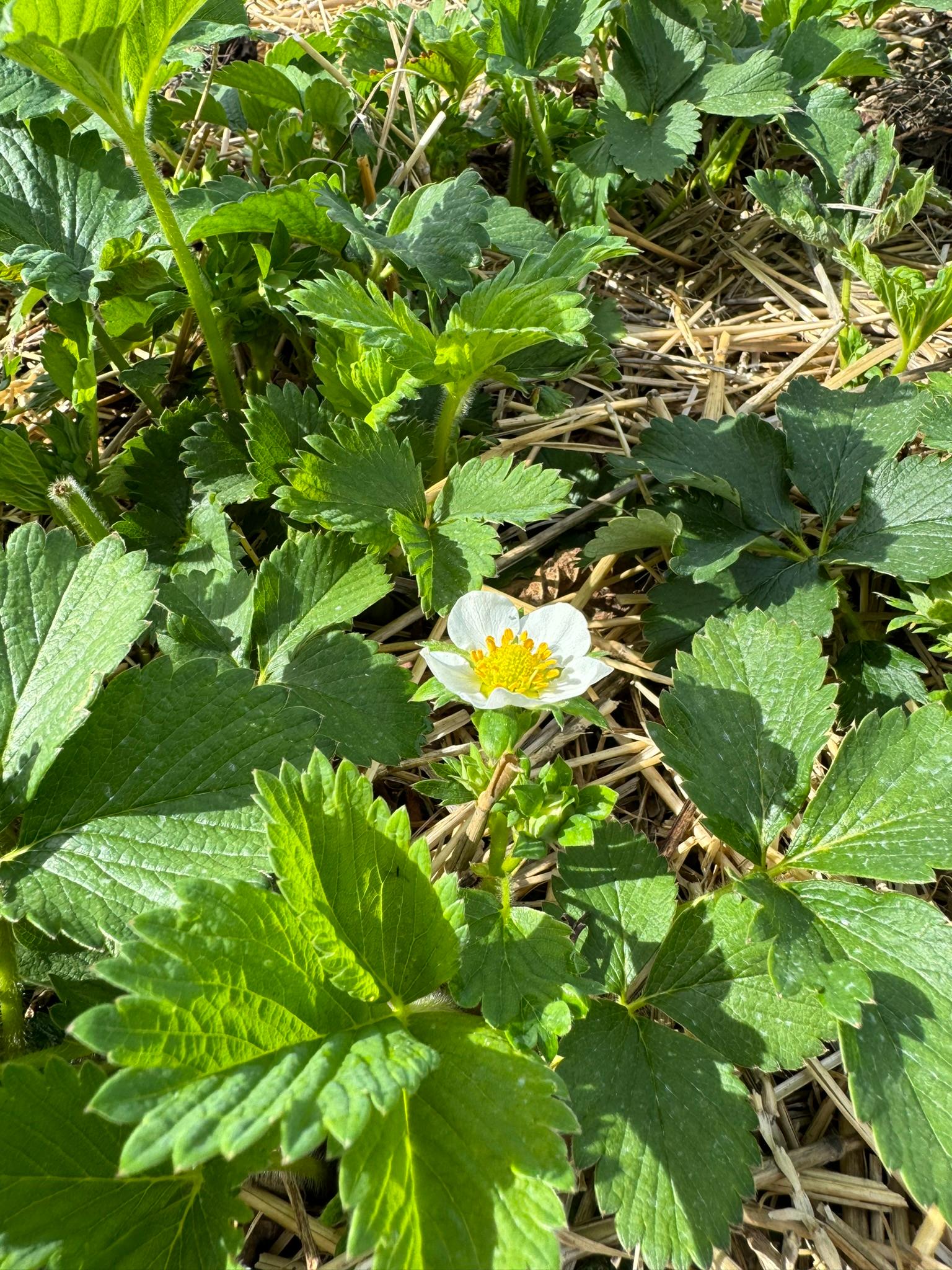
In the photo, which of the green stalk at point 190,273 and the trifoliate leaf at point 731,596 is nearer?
the green stalk at point 190,273

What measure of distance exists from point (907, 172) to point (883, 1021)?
2443 millimetres

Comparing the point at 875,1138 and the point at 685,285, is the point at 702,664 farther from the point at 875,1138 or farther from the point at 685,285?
the point at 685,285

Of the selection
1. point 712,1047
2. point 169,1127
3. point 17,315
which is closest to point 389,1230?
point 169,1127

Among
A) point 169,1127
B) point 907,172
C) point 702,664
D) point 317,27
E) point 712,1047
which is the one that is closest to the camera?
point 169,1127

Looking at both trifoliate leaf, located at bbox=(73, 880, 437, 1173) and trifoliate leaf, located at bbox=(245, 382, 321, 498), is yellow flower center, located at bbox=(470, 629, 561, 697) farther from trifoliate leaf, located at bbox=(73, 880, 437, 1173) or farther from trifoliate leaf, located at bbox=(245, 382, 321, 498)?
trifoliate leaf, located at bbox=(245, 382, 321, 498)

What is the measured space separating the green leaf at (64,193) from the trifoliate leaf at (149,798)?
1.09 m

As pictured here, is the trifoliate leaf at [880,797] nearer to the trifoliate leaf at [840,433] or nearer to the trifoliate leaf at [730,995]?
the trifoliate leaf at [730,995]

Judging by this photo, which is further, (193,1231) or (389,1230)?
(193,1231)

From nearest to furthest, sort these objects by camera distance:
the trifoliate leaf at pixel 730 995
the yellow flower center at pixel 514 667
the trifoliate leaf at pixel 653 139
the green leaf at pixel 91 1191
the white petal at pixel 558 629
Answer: the green leaf at pixel 91 1191 < the trifoliate leaf at pixel 730 995 < the yellow flower center at pixel 514 667 < the white petal at pixel 558 629 < the trifoliate leaf at pixel 653 139

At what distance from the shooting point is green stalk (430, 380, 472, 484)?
203 cm

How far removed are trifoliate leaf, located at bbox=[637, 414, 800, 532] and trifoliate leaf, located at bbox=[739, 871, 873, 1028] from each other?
897 mm

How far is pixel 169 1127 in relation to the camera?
3.44 ft

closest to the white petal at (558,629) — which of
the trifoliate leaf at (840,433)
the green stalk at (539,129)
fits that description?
the trifoliate leaf at (840,433)

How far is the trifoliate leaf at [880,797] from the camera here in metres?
1.57
